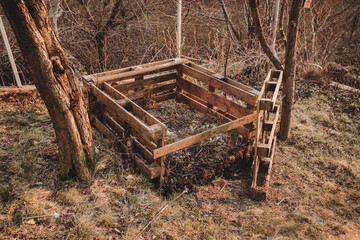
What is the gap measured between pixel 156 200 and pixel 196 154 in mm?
1299

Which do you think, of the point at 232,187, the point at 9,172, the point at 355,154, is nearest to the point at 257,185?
the point at 232,187

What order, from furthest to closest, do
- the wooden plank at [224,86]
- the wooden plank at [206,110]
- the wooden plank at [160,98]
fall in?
the wooden plank at [160,98] < the wooden plank at [206,110] < the wooden plank at [224,86]

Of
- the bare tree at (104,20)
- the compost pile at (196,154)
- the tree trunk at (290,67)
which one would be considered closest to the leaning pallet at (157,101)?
the compost pile at (196,154)

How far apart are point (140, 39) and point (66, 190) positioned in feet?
16.3

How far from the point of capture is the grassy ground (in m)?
3.25

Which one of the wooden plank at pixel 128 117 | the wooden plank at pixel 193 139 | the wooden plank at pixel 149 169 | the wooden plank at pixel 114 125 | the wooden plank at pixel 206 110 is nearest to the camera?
the wooden plank at pixel 128 117

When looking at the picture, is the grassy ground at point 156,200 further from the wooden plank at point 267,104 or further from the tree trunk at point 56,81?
the wooden plank at point 267,104

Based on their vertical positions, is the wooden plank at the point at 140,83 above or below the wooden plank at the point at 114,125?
above

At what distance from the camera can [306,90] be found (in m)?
7.26

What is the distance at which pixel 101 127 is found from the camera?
4.85m

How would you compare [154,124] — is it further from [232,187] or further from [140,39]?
[140,39]

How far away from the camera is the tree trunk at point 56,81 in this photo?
2.72 meters

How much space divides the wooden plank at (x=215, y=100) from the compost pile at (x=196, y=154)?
0.35 metres

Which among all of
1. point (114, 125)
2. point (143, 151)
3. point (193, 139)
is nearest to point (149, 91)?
point (114, 125)
